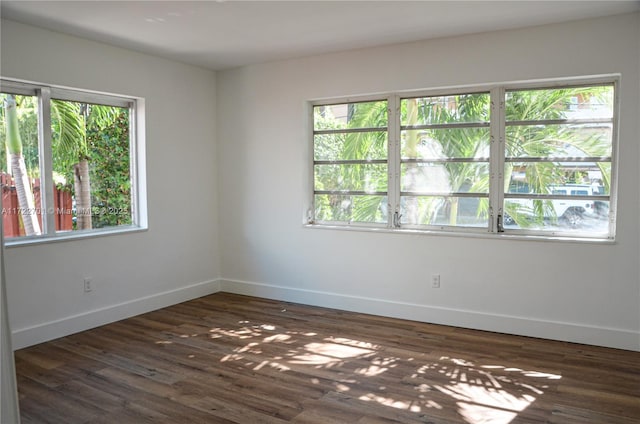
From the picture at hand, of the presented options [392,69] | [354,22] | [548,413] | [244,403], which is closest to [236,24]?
[354,22]

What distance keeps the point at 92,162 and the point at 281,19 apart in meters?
2.25

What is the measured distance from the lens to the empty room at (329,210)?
3.40 m

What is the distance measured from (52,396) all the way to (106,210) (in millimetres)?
2104

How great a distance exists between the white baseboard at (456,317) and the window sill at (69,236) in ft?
4.79

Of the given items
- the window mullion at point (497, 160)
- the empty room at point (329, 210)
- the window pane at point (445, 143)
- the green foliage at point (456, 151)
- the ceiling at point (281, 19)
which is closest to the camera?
the empty room at point (329, 210)

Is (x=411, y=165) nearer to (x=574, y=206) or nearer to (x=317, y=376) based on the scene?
(x=574, y=206)

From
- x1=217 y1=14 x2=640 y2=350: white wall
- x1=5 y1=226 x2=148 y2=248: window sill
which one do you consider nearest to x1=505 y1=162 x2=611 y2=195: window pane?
x1=217 y1=14 x2=640 y2=350: white wall

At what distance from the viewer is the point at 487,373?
138 inches

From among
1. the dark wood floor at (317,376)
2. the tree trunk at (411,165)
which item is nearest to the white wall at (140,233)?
the dark wood floor at (317,376)

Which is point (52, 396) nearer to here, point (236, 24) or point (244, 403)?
point (244, 403)

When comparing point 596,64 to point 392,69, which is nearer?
point 596,64

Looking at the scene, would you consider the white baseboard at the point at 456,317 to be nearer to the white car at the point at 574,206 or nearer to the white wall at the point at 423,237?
the white wall at the point at 423,237

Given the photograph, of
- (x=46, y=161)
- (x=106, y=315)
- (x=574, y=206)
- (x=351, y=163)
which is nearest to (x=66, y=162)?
(x=46, y=161)

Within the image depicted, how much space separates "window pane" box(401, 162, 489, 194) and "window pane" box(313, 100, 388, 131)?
55 cm
